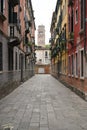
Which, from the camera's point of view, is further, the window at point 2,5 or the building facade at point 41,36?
the building facade at point 41,36

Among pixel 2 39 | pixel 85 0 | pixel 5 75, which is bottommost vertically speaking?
pixel 5 75

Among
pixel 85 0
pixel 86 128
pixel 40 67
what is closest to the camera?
pixel 86 128

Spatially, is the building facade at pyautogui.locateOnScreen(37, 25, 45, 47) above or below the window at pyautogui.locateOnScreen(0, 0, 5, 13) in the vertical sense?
above

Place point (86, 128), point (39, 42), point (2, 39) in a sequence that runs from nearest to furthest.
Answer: point (86, 128) < point (2, 39) < point (39, 42)

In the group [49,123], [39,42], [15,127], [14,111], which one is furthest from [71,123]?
[39,42]

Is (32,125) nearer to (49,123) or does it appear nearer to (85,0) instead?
(49,123)

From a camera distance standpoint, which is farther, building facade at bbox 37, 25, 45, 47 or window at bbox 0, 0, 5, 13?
building facade at bbox 37, 25, 45, 47

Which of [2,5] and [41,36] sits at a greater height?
[41,36]

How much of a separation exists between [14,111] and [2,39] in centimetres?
606

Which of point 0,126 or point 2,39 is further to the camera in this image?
point 2,39

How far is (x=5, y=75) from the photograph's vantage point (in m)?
18.5

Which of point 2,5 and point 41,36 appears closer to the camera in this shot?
point 2,5

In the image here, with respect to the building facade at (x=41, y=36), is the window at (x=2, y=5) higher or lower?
lower

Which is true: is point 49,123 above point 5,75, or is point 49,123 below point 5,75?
below
